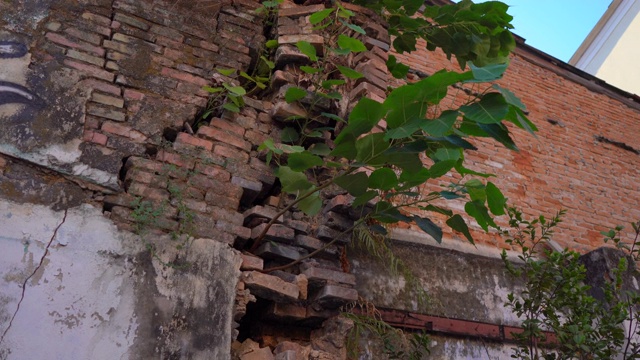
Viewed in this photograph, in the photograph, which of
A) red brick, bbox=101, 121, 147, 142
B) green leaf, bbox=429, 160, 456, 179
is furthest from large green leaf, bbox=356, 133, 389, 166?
red brick, bbox=101, 121, 147, 142

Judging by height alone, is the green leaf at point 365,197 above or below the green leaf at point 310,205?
above

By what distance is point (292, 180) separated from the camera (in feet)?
9.14

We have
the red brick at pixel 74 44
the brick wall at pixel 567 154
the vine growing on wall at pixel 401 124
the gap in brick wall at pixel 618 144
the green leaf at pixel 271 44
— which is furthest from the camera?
the gap in brick wall at pixel 618 144

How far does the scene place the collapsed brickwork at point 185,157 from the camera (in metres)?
2.55

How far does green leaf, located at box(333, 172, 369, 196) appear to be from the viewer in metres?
2.64

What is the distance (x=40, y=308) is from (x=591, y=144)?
6203mm

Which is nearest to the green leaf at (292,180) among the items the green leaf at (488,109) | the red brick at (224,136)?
the red brick at (224,136)

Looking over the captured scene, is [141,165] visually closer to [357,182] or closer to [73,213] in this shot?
[73,213]

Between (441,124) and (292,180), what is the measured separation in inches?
32.4

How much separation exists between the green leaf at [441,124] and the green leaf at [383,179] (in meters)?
0.30

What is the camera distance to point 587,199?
6145 mm

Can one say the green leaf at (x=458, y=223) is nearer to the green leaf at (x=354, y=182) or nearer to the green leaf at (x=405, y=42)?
the green leaf at (x=354, y=182)

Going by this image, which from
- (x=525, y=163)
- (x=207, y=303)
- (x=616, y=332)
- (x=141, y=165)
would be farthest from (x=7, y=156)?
(x=525, y=163)

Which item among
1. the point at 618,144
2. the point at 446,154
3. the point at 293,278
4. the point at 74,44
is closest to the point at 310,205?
the point at 293,278
